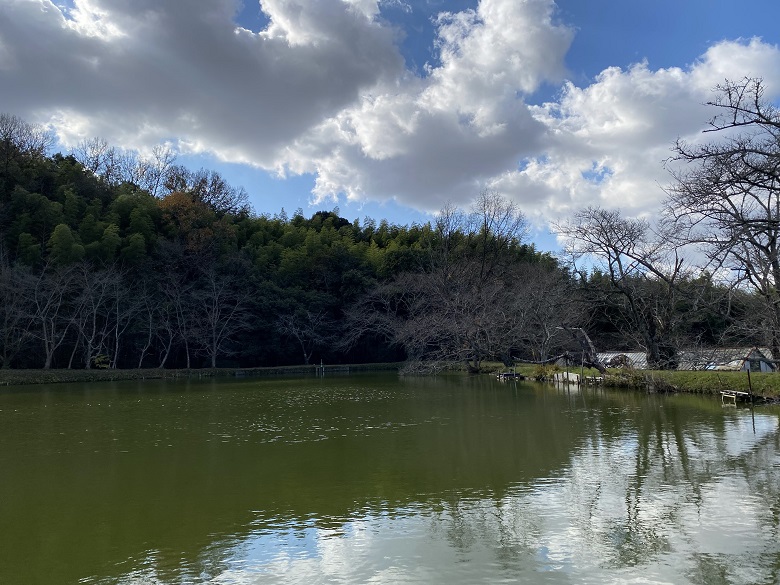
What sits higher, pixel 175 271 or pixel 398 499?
pixel 175 271

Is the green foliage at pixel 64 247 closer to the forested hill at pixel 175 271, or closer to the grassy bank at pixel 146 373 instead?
the forested hill at pixel 175 271

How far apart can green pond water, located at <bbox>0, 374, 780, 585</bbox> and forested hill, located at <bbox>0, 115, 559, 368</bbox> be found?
18.1 metres

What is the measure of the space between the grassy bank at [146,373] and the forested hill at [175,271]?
1.39 metres

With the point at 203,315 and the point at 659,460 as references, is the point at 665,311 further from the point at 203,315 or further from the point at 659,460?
the point at 203,315

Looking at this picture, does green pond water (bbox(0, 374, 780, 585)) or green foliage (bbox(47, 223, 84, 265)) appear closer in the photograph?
green pond water (bbox(0, 374, 780, 585))

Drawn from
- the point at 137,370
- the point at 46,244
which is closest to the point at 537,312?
the point at 137,370

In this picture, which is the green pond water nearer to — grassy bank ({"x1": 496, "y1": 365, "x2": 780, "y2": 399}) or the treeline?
grassy bank ({"x1": 496, "y1": 365, "x2": 780, "y2": 399})

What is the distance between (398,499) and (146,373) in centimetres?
2693

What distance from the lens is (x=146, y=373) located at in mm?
30422

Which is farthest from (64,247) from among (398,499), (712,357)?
(712,357)

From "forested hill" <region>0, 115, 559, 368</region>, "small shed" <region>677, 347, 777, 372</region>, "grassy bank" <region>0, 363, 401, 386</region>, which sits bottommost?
"grassy bank" <region>0, 363, 401, 386</region>

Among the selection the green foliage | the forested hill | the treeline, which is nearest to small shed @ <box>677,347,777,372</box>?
the treeline

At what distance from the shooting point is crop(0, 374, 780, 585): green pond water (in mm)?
4777

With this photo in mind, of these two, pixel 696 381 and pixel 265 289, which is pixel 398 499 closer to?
pixel 696 381
